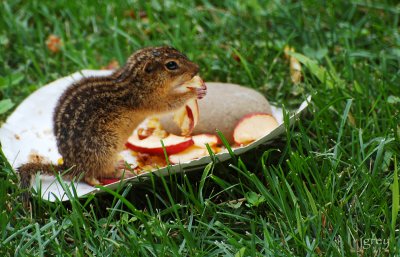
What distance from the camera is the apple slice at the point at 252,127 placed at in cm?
400

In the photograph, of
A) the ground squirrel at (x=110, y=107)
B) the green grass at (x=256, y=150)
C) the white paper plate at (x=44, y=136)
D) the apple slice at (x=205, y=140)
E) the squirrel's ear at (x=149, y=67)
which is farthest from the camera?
the apple slice at (x=205, y=140)

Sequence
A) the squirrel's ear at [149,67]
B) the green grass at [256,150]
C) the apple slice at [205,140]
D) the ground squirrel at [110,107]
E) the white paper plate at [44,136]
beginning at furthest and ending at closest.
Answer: the apple slice at [205,140] < the squirrel's ear at [149,67] < the ground squirrel at [110,107] < the white paper plate at [44,136] < the green grass at [256,150]

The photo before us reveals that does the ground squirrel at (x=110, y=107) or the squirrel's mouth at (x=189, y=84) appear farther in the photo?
the squirrel's mouth at (x=189, y=84)

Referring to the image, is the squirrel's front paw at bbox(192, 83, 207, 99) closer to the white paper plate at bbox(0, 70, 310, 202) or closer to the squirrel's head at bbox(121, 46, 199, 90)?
the squirrel's head at bbox(121, 46, 199, 90)

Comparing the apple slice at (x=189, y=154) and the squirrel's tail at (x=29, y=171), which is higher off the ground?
the squirrel's tail at (x=29, y=171)

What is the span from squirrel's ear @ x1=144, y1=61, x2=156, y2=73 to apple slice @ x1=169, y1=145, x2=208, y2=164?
46cm

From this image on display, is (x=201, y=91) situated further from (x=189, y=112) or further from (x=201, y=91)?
(x=189, y=112)

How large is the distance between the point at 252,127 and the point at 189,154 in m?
0.37

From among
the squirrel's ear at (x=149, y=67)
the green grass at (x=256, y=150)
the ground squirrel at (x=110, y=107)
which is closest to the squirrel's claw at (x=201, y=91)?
the ground squirrel at (x=110, y=107)

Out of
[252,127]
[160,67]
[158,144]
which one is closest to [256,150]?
[252,127]

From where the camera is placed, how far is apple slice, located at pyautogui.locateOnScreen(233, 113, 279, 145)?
4.00 metres

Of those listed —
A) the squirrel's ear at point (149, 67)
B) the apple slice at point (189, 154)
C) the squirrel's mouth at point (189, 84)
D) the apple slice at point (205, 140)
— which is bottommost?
the apple slice at point (189, 154)

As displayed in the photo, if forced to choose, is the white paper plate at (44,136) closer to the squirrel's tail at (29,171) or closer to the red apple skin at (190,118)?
the squirrel's tail at (29,171)

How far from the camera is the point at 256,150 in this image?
3.83 metres
